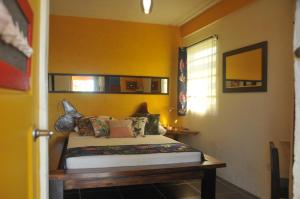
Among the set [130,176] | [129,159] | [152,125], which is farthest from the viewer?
[152,125]

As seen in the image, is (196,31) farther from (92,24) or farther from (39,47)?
(39,47)

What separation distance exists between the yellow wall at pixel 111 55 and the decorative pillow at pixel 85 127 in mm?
434

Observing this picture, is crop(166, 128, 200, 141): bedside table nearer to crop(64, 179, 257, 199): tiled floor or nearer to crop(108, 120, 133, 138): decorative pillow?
crop(108, 120, 133, 138): decorative pillow

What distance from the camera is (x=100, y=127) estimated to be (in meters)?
3.99

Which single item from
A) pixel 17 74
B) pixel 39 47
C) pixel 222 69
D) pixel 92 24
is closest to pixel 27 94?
pixel 17 74

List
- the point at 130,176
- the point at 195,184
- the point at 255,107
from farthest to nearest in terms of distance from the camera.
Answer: the point at 195,184 → the point at 255,107 → the point at 130,176

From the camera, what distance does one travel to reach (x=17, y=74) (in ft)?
2.12

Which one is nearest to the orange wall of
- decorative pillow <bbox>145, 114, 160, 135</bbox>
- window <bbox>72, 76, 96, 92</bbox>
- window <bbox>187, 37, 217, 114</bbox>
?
window <bbox>187, 37, 217, 114</bbox>

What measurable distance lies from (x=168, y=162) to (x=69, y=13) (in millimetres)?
2990

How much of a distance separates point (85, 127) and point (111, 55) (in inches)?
54.3

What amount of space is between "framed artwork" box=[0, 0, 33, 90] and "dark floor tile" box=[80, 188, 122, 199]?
2644 millimetres

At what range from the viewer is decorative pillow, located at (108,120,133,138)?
12.8 ft

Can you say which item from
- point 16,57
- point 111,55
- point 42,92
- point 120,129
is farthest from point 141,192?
point 16,57

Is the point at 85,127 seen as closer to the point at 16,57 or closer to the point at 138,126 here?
the point at 138,126
